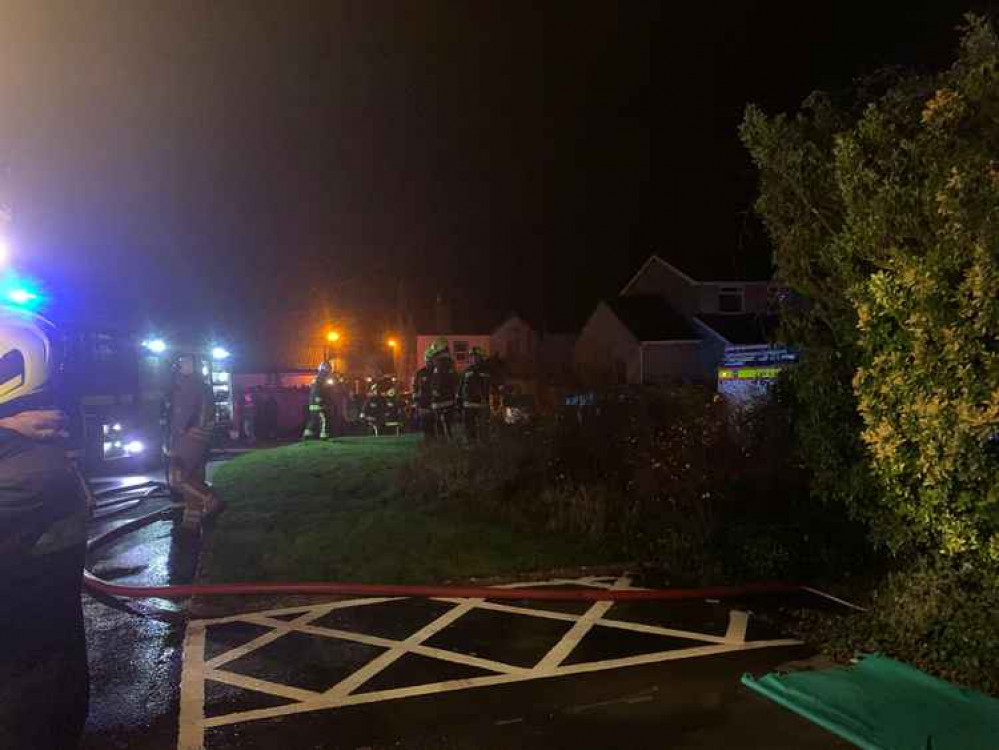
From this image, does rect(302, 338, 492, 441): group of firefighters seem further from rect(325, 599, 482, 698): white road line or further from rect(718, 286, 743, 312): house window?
rect(718, 286, 743, 312): house window

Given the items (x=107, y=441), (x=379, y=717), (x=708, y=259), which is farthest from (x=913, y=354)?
(x=708, y=259)

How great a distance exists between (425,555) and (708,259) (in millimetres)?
31856

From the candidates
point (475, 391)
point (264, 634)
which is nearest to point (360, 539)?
point (264, 634)

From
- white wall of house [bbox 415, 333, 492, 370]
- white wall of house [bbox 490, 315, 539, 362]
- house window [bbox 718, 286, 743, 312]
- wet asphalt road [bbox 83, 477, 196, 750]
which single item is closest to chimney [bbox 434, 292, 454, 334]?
white wall of house [bbox 415, 333, 492, 370]

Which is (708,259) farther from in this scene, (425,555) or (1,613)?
(1,613)

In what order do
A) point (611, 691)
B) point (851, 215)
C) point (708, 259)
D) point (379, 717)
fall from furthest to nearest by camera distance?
1. point (708, 259)
2. point (851, 215)
3. point (611, 691)
4. point (379, 717)

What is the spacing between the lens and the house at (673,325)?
33812 mm

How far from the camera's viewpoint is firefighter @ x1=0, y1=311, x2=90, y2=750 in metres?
2.82

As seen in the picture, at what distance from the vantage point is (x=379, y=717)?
4.27m

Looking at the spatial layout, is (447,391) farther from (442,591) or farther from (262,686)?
(262,686)

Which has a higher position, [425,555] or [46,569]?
[46,569]

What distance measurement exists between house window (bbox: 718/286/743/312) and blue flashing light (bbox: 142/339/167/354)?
25.1 metres

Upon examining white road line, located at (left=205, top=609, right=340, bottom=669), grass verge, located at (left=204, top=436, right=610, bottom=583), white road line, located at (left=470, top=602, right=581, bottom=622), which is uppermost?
grass verge, located at (left=204, top=436, right=610, bottom=583)

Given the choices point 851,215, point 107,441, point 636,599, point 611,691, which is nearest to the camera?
point 611,691
